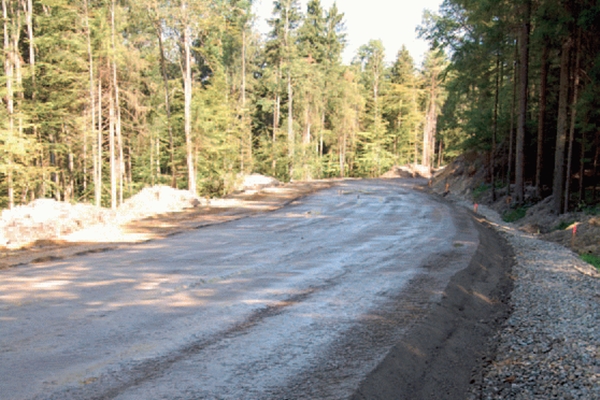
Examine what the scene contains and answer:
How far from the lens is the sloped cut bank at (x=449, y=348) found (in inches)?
180

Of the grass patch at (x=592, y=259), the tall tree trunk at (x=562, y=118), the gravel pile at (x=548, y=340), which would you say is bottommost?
the grass patch at (x=592, y=259)

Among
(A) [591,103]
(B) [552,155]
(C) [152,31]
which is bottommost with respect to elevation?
(B) [552,155]

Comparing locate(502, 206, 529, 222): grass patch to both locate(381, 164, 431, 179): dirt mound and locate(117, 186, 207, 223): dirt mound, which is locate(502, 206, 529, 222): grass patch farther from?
locate(381, 164, 431, 179): dirt mound

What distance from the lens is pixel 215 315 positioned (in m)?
6.46

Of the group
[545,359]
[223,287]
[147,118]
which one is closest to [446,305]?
[545,359]

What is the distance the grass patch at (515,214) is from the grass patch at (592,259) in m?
7.06

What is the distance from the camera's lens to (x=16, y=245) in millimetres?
11531

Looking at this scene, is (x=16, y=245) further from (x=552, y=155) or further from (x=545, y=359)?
(x=552, y=155)

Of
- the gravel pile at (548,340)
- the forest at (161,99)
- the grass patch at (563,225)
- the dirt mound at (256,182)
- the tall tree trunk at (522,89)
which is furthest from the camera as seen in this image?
the dirt mound at (256,182)

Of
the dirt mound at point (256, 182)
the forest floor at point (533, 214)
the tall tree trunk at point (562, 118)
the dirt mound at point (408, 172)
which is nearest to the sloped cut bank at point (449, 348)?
the forest floor at point (533, 214)

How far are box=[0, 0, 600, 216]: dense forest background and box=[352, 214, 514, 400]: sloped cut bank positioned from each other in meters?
10.3

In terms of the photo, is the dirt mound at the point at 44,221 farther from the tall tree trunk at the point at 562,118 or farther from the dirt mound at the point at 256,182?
the dirt mound at the point at 256,182

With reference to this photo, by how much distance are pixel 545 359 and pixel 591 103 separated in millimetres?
13276

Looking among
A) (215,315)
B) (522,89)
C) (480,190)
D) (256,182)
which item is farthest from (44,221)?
(480,190)
